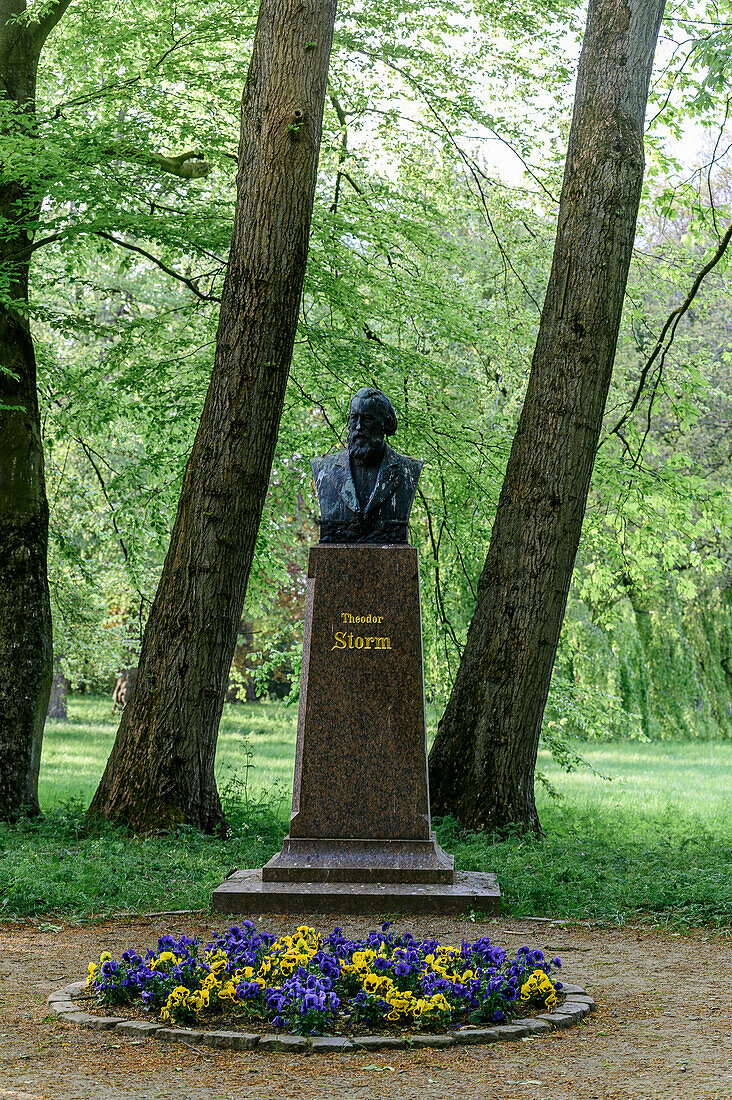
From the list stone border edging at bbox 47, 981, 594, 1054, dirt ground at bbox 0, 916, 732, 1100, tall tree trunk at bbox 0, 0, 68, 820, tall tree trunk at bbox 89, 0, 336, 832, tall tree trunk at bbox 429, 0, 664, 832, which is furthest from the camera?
tall tree trunk at bbox 0, 0, 68, 820

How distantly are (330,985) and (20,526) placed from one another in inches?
262

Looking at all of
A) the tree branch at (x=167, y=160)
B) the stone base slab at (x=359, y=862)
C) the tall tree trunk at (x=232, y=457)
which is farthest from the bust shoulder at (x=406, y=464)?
the tree branch at (x=167, y=160)

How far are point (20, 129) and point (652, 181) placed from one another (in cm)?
651

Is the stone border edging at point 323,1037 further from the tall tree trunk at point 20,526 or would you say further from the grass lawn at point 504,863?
the tall tree trunk at point 20,526

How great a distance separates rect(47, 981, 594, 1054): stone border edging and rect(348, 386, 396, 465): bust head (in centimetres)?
385

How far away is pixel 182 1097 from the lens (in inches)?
143

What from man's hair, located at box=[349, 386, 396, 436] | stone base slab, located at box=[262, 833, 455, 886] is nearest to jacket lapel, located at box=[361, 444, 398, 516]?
man's hair, located at box=[349, 386, 396, 436]

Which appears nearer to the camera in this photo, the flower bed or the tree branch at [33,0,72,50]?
the flower bed

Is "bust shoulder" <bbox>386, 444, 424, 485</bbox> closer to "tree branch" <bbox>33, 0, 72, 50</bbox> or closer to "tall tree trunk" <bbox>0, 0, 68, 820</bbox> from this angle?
"tall tree trunk" <bbox>0, 0, 68, 820</bbox>

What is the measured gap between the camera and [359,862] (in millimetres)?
6668

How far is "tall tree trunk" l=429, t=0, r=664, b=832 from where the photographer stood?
29.9ft

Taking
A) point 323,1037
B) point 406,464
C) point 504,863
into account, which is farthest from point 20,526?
point 323,1037

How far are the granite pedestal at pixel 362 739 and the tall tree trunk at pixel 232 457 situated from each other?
5.76 ft

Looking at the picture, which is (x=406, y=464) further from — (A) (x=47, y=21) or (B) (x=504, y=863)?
(A) (x=47, y=21)
